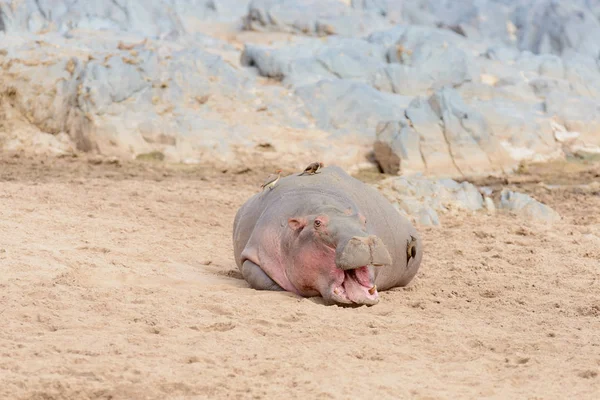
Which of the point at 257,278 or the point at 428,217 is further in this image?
the point at 428,217

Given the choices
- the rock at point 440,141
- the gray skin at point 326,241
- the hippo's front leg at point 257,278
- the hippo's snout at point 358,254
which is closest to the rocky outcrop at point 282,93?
the rock at point 440,141

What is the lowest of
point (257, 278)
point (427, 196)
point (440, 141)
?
point (440, 141)

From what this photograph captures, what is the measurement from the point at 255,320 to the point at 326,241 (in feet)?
2.32

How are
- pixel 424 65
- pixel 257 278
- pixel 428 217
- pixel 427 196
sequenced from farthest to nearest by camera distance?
1. pixel 424 65
2. pixel 427 196
3. pixel 428 217
4. pixel 257 278

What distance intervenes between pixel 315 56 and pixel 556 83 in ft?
16.0

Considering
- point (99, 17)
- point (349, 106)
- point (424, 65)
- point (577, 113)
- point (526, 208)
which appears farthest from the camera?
point (99, 17)

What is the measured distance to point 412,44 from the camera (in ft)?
59.0

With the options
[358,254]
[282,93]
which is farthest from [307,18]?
[358,254]

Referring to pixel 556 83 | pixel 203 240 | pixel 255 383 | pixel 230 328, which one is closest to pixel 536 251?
pixel 203 240

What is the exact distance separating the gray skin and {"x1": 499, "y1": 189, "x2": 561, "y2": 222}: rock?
331 centimetres

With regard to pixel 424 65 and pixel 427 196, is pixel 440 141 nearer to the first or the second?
pixel 424 65

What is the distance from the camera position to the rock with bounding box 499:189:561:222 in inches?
359

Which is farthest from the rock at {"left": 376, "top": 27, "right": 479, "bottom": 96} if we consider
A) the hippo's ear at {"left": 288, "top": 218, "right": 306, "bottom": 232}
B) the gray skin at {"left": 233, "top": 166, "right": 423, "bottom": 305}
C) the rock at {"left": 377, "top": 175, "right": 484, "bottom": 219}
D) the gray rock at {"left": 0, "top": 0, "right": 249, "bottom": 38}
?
the hippo's ear at {"left": 288, "top": 218, "right": 306, "bottom": 232}

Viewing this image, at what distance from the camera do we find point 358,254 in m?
4.78
